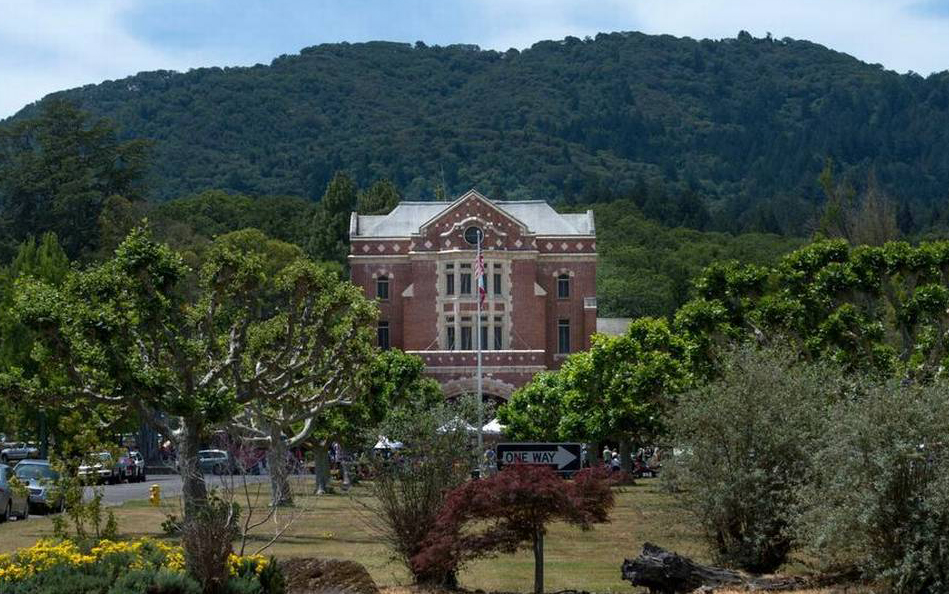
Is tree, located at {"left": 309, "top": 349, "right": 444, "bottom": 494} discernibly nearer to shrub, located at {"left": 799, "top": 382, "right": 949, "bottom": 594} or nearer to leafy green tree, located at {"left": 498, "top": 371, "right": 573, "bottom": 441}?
leafy green tree, located at {"left": 498, "top": 371, "right": 573, "bottom": 441}

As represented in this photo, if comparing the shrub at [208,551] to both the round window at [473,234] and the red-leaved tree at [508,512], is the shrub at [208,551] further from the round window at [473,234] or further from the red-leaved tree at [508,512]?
the round window at [473,234]

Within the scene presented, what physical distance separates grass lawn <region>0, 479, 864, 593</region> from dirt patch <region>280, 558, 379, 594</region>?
5.54ft

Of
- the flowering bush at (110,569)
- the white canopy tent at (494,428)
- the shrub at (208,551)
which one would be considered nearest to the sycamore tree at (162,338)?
the flowering bush at (110,569)

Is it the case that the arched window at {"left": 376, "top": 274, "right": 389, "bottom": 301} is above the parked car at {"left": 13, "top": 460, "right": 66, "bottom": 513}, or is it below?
above

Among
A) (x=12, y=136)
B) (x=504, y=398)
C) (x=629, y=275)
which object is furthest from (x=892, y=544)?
(x=12, y=136)

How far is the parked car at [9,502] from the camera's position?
37.3 m

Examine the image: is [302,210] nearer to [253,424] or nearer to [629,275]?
[629,275]

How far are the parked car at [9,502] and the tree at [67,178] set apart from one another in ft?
271

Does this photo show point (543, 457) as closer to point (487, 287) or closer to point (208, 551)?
point (208, 551)

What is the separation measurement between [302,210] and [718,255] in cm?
3472

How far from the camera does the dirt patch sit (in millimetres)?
20625

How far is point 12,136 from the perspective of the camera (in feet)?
433

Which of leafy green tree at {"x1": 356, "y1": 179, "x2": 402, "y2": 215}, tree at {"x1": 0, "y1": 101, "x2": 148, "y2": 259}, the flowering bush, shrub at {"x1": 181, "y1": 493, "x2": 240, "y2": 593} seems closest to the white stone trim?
leafy green tree at {"x1": 356, "y1": 179, "x2": 402, "y2": 215}

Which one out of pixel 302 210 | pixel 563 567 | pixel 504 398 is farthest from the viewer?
pixel 302 210
